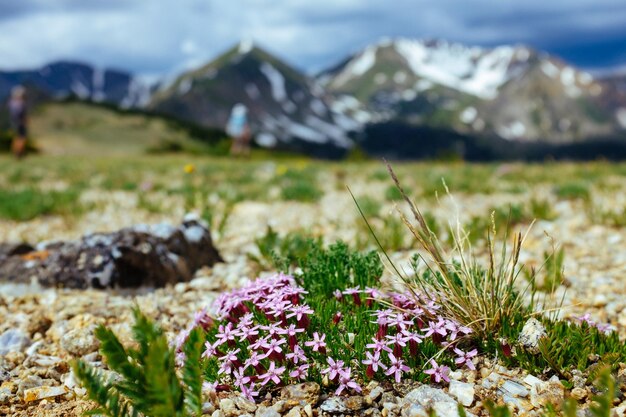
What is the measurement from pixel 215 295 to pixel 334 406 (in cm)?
250

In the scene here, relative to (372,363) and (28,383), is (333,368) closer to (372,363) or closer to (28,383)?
(372,363)

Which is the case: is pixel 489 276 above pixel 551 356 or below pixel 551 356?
above

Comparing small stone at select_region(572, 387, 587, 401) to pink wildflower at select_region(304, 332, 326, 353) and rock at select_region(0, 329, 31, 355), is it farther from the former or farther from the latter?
rock at select_region(0, 329, 31, 355)

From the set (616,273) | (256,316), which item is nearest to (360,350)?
(256,316)

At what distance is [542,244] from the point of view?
298 inches

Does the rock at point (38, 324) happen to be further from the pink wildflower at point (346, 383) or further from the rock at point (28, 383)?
the pink wildflower at point (346, 383)

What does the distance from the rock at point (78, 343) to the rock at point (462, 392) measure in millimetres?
2707

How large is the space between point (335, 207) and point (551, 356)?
815 centimetres

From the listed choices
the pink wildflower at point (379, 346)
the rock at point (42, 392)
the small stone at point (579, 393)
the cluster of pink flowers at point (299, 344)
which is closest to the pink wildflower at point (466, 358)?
the cluster of pink flowers at point (299, 344)

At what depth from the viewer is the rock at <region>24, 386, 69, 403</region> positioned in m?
3.48

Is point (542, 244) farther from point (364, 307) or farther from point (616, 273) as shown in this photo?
point (364, 307)

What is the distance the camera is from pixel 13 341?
4.29m

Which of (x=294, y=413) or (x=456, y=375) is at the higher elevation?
(x=456, y=375)

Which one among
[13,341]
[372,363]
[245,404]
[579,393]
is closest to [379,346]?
[372,363]
